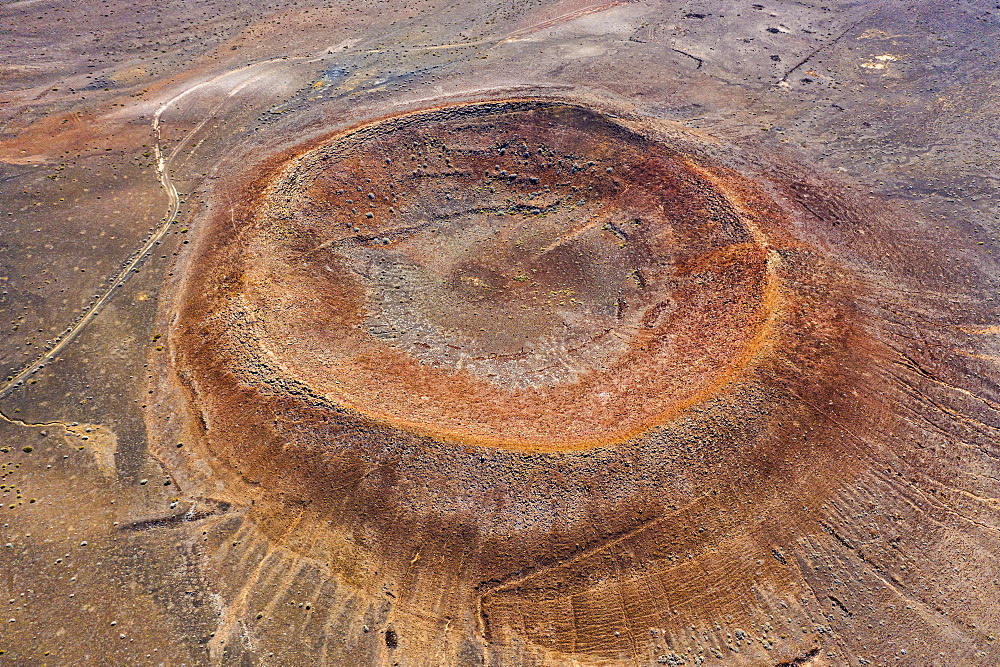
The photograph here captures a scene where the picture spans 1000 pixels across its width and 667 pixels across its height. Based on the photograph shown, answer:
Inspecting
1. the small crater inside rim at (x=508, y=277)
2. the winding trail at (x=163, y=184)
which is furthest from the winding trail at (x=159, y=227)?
the small crater inside rim at (x=508, y=277)

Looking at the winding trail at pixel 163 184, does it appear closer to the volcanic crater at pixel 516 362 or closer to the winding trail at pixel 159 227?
the winding trail at pixel 159 227

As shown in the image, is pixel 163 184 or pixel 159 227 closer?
pixel 159 227

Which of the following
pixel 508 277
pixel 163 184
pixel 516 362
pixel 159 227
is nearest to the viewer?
pixel 516 362

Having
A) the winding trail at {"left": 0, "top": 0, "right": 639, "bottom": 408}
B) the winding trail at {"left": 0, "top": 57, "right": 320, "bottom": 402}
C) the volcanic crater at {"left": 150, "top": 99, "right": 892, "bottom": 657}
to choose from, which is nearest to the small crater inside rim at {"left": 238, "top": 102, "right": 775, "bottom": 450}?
the volcanic crater at {"left": 150, "top": 99, "right": 892, "bottom": 657}

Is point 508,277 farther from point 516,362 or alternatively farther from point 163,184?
point 163,184

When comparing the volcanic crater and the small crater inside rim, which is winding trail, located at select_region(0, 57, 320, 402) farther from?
the small crater inside rim

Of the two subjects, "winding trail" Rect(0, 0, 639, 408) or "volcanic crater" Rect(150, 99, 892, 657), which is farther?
"winding trail" Rect(0, 0, 639, 408)

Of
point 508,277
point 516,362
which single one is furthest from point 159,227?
point 516,362

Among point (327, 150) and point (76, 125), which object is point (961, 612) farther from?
point (76, 125)

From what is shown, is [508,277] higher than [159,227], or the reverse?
[159,227]

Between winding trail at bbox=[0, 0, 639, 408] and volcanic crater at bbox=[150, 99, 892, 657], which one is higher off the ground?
winding trail at bbox=[0, 0, 639, 408]

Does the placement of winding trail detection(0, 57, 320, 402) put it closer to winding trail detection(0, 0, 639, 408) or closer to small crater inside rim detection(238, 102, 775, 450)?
winding trail detection(0, 0, 639, 408)

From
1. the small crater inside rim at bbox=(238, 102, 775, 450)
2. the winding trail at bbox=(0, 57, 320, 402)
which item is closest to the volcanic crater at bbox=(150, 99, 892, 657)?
the small crater inside rim at bbox=(238, 102, 775, 450)
